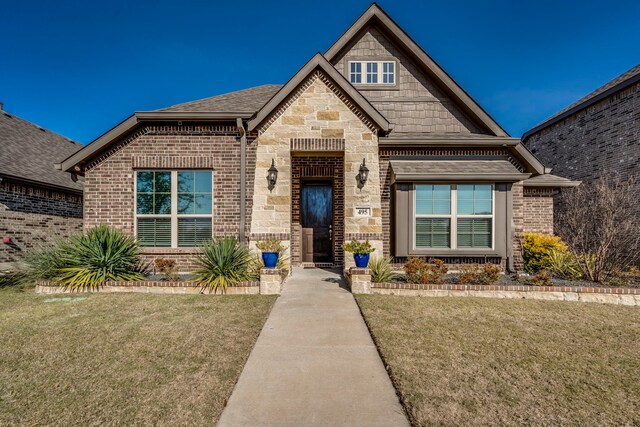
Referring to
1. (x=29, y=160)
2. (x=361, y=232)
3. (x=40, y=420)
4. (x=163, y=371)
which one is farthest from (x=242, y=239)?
(x=29, y=160)

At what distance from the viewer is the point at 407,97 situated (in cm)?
1005

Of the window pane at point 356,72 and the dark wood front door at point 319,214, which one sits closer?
the dark wood front door at point 319,214

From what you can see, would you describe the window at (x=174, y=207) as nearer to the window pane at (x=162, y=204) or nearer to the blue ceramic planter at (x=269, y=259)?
the window pane at (x=162, y=204)

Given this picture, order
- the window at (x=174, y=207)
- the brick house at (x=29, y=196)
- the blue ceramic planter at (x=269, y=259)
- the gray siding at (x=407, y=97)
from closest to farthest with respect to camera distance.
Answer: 1. the blue ceramic planter at (x=269, y=259)
2. the window at (x=174, y=207)
3. the brick house at (x=29, y=196)
4. the gray siding at (x=407, y=97)

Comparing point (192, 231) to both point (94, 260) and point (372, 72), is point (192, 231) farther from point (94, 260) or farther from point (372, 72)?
point (372, 72)

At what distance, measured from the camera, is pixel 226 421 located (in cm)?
243

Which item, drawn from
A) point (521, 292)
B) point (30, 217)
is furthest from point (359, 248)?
point (30, 217)

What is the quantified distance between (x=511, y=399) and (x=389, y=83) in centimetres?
963

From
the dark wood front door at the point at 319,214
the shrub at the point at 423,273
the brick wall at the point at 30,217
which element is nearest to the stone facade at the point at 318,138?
the shrub at the point at 423,273

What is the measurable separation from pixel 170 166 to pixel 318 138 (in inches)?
159

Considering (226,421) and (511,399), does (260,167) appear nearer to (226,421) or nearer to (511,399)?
(226,421)

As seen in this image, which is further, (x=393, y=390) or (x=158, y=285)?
(x=158, y=285)

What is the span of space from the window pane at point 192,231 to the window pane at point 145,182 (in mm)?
1209

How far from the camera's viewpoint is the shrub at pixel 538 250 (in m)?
8.36
